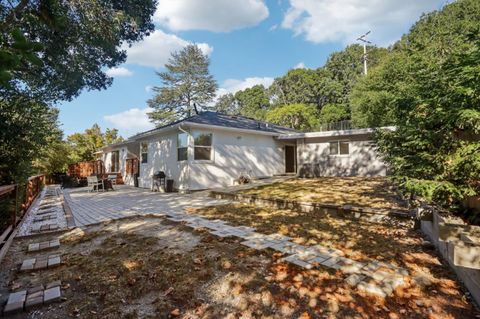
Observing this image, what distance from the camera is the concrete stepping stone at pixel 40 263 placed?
11.5 feet

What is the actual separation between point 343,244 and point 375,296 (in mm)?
1593

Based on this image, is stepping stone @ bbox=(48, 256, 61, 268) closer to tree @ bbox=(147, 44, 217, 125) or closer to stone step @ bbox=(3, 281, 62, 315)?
stone step @ bbox=(3, 281, 62, 315)

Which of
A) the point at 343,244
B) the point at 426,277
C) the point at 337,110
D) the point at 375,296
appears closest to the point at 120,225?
the point at 343,244

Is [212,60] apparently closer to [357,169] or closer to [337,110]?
[337,110]

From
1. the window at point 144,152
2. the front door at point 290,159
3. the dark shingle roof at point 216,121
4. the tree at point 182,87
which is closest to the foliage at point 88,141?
the tree at point 182,87

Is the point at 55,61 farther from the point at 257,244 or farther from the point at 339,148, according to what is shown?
the point at 339,148

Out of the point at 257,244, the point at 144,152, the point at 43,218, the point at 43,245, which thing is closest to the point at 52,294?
the point at 43,245

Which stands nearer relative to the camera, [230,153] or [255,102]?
[230,153]

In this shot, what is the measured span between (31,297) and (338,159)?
50.2 feet

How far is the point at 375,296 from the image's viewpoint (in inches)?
103

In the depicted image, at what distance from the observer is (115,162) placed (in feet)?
68.1

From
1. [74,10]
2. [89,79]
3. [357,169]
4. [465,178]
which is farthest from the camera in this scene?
[357,169]

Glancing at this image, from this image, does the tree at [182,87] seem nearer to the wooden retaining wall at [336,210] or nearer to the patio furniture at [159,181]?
the patio furniture at [159,181]

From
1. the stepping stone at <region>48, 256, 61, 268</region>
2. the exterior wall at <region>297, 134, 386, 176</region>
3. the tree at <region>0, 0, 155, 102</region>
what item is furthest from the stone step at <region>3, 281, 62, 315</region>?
the exterior wall at <region>297, 134, 386, 176</region>
